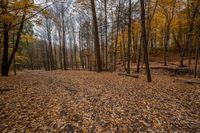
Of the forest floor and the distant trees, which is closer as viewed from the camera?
the forest floor

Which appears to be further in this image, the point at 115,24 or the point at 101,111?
the point at 115,24

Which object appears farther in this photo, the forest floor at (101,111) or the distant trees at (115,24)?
the distant trees at (115,24)

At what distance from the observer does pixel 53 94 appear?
26.3 feet

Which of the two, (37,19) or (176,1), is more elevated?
(176,1)

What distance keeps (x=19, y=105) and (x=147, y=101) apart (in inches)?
185

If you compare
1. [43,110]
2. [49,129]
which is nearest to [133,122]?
[49,129]

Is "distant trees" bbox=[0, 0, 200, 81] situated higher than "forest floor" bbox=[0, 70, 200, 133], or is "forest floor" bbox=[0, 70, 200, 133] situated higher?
"distant trees" bbox=[0, 0, 200, 81]

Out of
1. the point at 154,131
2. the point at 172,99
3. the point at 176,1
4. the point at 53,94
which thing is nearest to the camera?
the point at 154,131

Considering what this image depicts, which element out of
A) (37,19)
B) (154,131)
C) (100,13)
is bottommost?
(154,131)

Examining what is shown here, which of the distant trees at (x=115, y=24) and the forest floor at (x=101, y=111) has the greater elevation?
the distant trees at (x=115, y=24)

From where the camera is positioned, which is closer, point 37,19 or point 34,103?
point 34,103

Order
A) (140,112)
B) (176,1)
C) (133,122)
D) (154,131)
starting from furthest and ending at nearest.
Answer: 1. (176,1)
2. (140,112)
3. (133,122)
4. (154,131)

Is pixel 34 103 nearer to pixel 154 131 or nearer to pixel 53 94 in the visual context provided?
pixel 53 94

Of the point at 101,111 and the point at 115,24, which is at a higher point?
the point at 115,24
